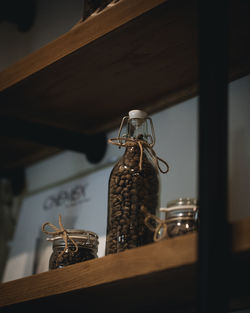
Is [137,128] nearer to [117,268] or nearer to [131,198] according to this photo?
[131,198]

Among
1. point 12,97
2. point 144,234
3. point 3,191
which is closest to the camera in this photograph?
point 144,234

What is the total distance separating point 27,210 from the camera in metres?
1.92

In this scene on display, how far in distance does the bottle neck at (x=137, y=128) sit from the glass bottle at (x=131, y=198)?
43 mm

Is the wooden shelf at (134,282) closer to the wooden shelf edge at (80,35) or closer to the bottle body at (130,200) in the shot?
the bottle body at (130,200)

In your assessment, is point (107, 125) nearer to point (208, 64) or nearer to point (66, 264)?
point (66, 264)

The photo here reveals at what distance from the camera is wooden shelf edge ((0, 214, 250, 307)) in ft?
2.92

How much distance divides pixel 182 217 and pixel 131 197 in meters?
0.13

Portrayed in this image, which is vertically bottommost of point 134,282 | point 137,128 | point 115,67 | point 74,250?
point 134,282

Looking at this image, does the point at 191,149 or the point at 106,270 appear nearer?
the point at 106,270

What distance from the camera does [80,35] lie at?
1261 mm

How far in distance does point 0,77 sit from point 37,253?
573 mm

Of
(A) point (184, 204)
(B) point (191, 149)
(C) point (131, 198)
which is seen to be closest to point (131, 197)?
(C) point (131, 198)

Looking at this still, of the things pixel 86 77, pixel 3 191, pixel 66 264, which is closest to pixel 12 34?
pixel 3 191

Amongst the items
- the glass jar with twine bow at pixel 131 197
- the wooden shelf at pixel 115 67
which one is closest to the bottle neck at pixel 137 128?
the glass jar with twine bow at pixel 131 197
